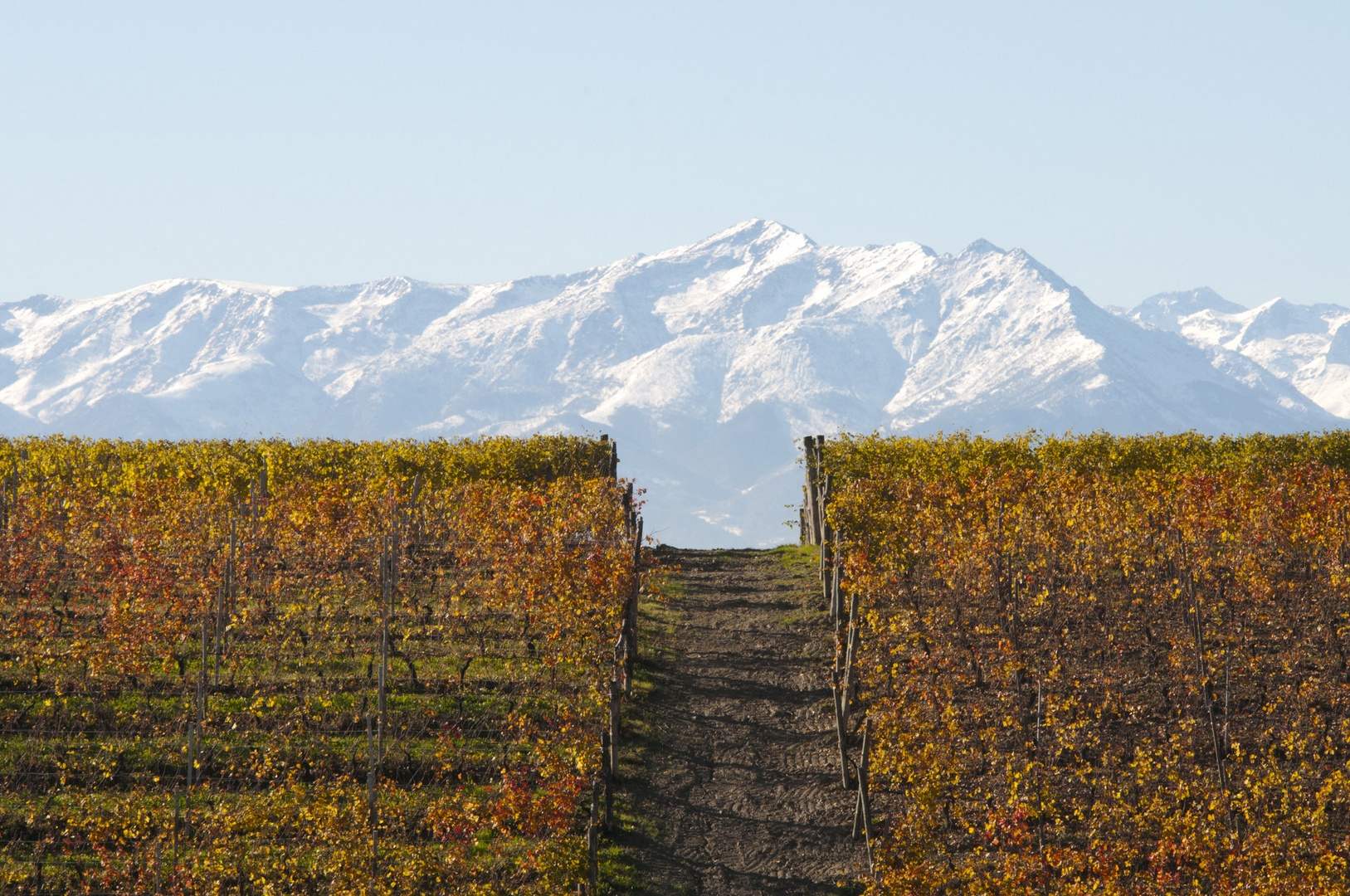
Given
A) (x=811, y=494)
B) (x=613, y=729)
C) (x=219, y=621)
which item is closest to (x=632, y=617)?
(x=613, y=729)

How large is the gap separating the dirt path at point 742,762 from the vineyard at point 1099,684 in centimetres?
64

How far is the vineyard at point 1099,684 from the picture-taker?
391 inches

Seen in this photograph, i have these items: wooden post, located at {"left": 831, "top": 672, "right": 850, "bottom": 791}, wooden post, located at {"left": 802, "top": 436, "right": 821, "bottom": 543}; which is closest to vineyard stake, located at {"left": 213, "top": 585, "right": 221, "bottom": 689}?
wooden post, located at {"left": 831, "top": 672, "right": 850, "bottom": 791}

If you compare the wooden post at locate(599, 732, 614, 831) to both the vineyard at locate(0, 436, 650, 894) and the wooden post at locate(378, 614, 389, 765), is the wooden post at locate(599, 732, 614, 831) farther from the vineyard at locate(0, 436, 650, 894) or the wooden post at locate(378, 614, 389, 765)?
the wooden post at locate(378, 614, 389, 765)

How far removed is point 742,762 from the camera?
13969 mm

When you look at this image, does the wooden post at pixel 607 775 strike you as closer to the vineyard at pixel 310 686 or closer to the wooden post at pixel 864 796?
the vineyard at pixel 310 686

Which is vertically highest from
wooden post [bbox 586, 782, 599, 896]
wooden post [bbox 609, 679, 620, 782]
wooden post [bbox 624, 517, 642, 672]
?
wooden post [bbox 624, 517, 642, 672]

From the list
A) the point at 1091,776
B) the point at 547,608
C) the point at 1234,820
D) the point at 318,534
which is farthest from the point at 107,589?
the point at 1234,820

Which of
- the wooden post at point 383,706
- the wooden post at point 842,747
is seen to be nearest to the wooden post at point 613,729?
the wooden post at point 383,706

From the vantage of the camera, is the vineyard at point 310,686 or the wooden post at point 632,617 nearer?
the vineyard at point 310,686

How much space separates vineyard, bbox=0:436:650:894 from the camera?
954 centimetres

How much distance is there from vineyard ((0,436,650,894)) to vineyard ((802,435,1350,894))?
3.59m

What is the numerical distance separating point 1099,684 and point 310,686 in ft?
33.6

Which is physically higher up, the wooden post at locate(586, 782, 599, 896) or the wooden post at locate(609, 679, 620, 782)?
the wooden post at locate(609, 679, 620, 782)
